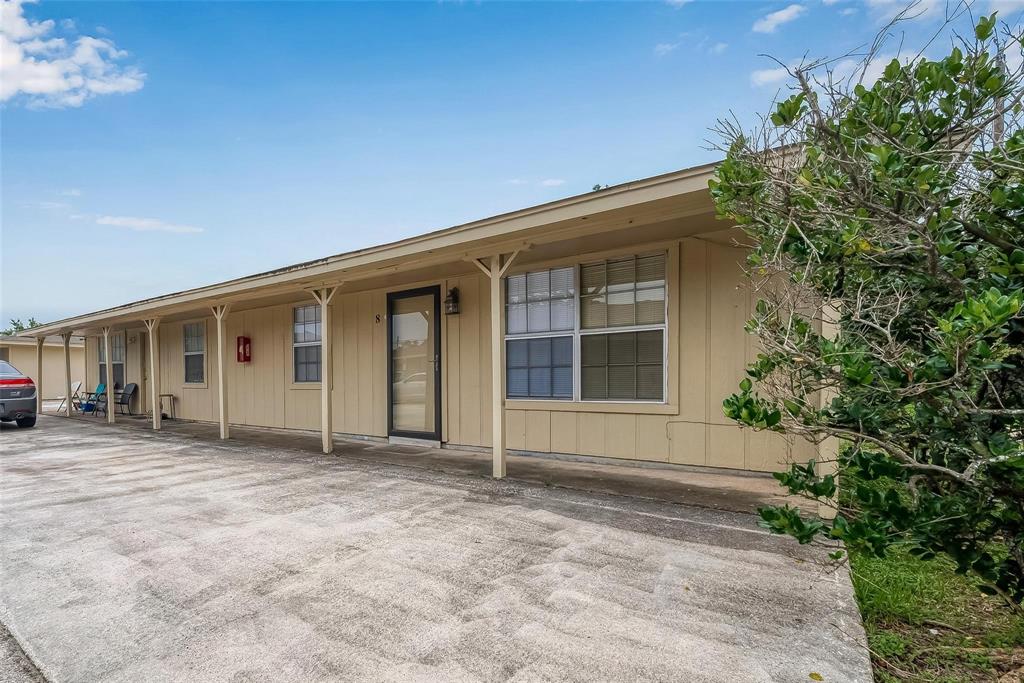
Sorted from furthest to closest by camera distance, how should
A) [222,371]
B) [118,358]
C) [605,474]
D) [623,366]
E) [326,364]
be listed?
[118,358] → [222,371] → [326,364] → [623,366] → [605,474]

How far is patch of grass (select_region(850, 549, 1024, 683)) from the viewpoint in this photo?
5.47 feet

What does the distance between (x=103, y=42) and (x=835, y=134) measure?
1191 cm

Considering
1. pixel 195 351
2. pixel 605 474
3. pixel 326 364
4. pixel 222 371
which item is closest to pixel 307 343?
pixel 222 371

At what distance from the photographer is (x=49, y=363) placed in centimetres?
1864

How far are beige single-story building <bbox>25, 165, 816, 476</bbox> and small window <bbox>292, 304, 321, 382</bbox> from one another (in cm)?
3

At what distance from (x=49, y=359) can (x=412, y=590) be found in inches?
927

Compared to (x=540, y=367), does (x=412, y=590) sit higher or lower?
lower

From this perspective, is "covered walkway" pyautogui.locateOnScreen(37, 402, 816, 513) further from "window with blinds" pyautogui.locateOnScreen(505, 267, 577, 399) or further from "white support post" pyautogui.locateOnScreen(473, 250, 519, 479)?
"window with blinds" pyautogui.locateOnScreen(505, 267, 577, 399)

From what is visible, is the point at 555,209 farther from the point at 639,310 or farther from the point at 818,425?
the point at 818,425

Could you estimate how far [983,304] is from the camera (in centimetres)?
106

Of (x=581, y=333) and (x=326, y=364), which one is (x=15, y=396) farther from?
(x=581, y=333)

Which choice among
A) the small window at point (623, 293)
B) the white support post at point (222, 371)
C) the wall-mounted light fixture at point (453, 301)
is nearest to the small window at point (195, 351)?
the white support post at point (222, 371)

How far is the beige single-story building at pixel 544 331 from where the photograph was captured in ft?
13.7

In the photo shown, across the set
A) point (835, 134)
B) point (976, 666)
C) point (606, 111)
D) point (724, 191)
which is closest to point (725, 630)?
point (976, 666)
